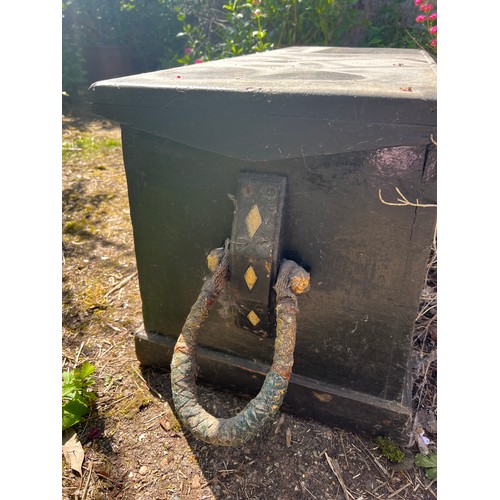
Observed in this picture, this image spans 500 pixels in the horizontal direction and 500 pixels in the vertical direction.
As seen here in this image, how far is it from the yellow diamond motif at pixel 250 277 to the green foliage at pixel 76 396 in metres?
0.75

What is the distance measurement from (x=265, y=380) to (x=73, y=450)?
787mm

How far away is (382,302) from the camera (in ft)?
4.15

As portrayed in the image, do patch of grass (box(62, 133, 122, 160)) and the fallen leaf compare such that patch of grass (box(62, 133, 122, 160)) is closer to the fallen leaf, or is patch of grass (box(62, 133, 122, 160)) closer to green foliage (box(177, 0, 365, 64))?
green foliage (box(177, 0, 365, 64))

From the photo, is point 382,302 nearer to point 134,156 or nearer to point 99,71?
point 134,156

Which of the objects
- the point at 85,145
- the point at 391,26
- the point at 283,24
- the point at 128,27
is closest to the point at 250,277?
the point at 283,24

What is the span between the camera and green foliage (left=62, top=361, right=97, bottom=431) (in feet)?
4.75

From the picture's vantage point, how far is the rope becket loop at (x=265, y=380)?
3.35ft

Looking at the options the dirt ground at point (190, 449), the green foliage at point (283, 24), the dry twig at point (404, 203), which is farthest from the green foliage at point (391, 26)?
the dry twig at point (404, 203)

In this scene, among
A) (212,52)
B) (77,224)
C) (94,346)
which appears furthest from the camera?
(212,52)

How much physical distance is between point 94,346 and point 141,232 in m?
0.68

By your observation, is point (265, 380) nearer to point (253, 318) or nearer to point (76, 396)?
point (253, 318)

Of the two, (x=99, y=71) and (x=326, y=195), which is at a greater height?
(x=99, y=71)

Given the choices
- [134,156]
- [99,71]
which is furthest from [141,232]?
[99,71]

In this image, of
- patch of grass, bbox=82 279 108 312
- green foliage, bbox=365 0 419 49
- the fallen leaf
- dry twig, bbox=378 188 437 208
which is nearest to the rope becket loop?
dry twig, bbox=378 188 437 208
